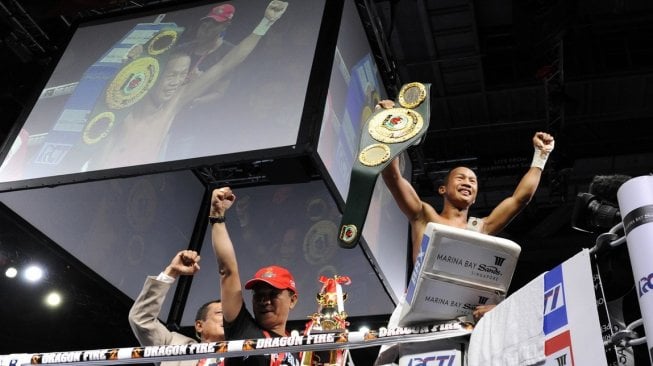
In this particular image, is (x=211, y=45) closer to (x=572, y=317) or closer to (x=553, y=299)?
(x=553, y=299)

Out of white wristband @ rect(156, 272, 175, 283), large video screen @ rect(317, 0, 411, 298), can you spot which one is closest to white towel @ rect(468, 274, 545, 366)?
white wristband @ rect(156, 272, 175, 283)

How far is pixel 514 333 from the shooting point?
204cm

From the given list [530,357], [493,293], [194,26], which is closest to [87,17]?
[194,26]

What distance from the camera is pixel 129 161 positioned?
4.59 m

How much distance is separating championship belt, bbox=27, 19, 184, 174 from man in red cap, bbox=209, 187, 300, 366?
227 cm

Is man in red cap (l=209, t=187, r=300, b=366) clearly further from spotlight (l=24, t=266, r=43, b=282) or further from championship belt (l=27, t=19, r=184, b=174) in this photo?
spotlight (l=24, t=266, r=43, b=282)

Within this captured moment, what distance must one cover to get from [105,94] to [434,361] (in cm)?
369

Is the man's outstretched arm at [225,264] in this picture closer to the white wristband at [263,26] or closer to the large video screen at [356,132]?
the large video screen at [356,132]

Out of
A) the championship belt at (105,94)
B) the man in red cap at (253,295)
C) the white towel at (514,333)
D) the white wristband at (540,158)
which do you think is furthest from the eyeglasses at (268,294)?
the championship belt at (105,94)

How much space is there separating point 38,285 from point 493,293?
18.6 feet

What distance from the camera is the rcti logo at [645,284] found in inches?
61.0

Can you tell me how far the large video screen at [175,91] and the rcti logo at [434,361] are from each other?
2.00 meters

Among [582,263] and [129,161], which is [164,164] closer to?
[129,161]

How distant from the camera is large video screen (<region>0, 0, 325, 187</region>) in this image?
4512 mm
